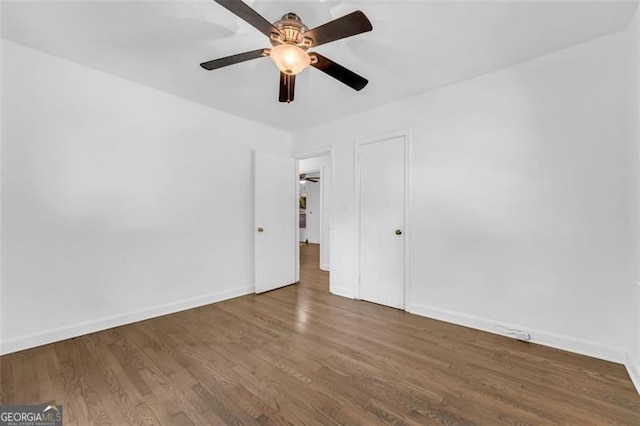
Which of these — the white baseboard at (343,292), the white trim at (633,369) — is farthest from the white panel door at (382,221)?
the white trim at (633,369)

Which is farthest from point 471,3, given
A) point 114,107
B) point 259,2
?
point 114,107

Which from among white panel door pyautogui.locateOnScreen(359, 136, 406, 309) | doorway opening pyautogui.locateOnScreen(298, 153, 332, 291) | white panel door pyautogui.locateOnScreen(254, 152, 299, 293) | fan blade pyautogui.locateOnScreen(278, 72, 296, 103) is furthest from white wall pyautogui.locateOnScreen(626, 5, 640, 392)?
white panel door pyautogui.locateOnScreen(254, 152, 299, 293)

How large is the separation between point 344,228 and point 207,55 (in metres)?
2.54

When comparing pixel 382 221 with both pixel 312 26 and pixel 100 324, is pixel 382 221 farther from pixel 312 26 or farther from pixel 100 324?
pixel 100 324

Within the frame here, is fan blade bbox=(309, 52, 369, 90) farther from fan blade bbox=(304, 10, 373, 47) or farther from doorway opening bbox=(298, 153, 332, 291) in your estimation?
doorway opening bbox=(298, 153, 332, 291)

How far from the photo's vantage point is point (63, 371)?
6.36 ft

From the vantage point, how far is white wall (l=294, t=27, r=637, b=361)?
2057mm

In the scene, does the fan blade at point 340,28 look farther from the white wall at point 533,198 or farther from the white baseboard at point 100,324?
the white baseboard at point 100,324

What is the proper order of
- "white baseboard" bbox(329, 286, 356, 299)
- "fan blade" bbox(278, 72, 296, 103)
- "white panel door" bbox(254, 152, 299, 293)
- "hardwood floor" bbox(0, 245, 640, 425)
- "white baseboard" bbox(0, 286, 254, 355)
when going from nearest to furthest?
"hardwood floor" bbox(0, 245, 640, 425)
"fan blade" bbox(278, 72, 296, 103)
"white baseboard" bbox(0, 286, 254, 355)
"white baseboard" bbox(329, 286, 356, 299)
"white panel door" bbox(254, 152, 299, 293)

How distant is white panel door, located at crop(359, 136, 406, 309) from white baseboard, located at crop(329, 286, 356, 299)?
0.16 metres

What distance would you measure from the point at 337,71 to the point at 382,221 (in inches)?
76.6

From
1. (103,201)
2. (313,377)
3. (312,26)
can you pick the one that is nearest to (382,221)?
(313,377)

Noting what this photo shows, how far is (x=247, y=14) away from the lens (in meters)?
1.44

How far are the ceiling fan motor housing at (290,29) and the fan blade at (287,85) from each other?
246 millimetres
